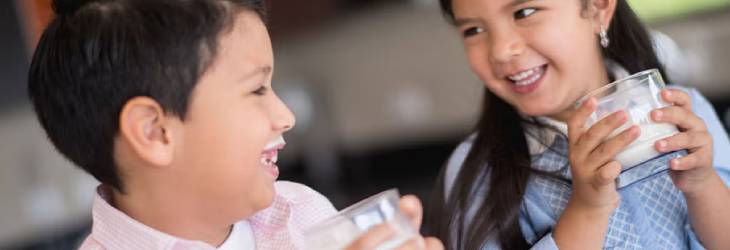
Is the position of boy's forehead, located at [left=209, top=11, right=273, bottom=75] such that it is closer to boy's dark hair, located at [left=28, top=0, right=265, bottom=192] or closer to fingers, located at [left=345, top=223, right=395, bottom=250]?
boy's dark hair, located at [left=28, top=0, right=265, bottom=192]

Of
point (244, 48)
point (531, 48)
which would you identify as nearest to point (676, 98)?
point (531, 48)

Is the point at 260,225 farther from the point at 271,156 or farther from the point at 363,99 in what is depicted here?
the point at 363,99

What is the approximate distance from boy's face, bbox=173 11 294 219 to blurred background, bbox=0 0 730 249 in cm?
297

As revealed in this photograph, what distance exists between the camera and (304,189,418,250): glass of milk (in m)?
0.96

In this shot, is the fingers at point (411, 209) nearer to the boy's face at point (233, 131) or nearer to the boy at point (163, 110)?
the boy at point (163, 110)

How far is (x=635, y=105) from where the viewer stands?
47.3 inches

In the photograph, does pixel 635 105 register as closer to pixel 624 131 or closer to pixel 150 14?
pixel 624 131

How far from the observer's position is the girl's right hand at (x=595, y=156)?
3.92 feet

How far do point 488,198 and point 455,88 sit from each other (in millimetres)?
3186

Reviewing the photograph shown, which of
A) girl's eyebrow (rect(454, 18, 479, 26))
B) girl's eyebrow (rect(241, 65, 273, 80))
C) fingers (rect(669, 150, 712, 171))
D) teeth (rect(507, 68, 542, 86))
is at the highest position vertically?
girl's eyebrow (rect(241, 65, 273, 80))

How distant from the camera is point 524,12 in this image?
1.43m

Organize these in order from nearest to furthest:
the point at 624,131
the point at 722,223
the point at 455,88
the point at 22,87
Answer: the point at 624,131
the point at 722,223
the point at 22,87
the point at 455,88

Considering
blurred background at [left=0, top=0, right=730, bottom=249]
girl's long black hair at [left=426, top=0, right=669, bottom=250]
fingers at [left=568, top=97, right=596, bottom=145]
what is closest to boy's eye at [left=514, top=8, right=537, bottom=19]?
girl's long black hair at [left=426, top=0, right=669, bottom=250]

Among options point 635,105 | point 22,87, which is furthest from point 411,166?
point 635,105
